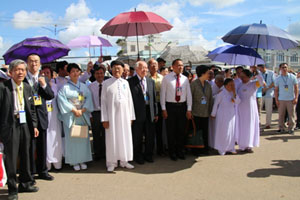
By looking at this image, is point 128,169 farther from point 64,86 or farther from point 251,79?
point 251,79

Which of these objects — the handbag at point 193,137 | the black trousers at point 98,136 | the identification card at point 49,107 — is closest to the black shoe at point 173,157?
the handbag at point 193,137

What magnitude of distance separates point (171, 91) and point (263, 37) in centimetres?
279

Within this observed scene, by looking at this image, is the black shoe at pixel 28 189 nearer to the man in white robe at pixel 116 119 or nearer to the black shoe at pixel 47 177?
the black shoe at pixel 47 177

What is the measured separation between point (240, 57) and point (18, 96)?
260 inches

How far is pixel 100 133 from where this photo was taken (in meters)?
5.59

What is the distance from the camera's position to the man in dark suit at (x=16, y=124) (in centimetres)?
349

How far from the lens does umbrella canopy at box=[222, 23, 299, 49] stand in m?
4.89

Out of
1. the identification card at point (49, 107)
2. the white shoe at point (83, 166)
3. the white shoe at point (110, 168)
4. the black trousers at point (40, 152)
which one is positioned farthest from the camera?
the white shoe at point (83, 166)

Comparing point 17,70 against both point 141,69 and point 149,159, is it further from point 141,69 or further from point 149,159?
point 149,159

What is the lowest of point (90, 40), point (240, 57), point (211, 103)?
point (211, 103)

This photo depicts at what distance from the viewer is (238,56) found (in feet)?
26.2

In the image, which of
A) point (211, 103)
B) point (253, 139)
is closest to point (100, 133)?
point (211, 103)

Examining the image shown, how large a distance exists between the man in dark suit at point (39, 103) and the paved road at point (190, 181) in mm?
350

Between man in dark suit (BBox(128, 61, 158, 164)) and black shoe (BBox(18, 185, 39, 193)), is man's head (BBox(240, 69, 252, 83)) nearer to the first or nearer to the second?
man in dark suit (BBox(128, 61, 158, 164))
